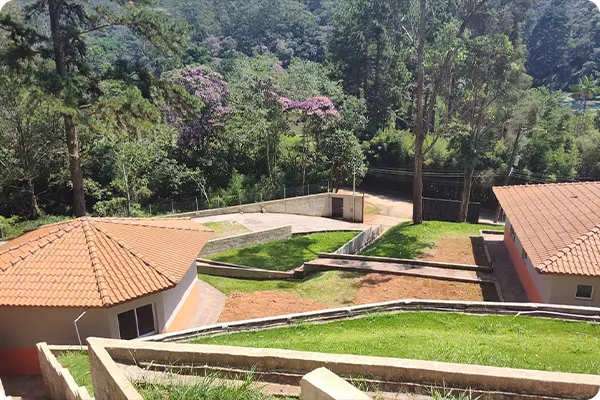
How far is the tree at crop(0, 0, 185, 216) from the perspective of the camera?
1962cm

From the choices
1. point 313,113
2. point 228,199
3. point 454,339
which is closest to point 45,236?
point 454,339

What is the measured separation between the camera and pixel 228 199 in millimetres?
33125

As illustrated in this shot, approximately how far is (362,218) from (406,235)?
31.5ft

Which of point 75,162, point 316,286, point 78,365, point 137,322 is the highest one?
point 75,162

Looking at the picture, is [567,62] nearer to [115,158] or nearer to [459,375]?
[115,158]

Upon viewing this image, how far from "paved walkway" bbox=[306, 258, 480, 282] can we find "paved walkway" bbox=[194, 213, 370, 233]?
9396 millimetres

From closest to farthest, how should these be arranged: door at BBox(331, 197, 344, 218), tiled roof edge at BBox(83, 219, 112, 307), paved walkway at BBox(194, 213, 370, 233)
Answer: tiled roof edge at BBox(83, 219, 112, 307) < paved walkway at BBox(194, 213, 370, 233) < door at BBox(331, 197, 344, 218)

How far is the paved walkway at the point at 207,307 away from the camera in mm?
16348

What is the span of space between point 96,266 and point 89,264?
0.99 feet

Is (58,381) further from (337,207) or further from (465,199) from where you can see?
(337,207)

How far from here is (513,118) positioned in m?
32.8

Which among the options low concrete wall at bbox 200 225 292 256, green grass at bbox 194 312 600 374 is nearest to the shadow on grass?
low concrete wall at bbox 200 225 292 256

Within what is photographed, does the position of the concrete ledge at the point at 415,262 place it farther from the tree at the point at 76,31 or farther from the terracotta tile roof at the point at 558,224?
the tree at the point at 76,31

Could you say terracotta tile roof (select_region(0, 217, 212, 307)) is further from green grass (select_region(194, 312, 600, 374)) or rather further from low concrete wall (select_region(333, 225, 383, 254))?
low concrete wall (select_region(333, 225, 383, 254))
